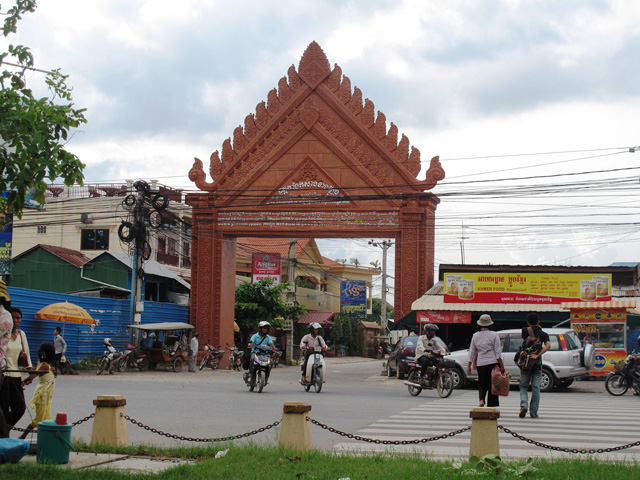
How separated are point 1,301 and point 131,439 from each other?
281 centimetres

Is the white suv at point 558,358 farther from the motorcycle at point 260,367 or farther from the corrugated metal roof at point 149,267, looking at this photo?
the corrugated metal roof at point 149,267

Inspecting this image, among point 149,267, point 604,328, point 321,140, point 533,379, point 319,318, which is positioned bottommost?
point 533,379

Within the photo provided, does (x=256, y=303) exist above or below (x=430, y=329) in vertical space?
above

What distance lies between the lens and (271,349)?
67.2 ft

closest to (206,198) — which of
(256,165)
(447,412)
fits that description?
(256,165)

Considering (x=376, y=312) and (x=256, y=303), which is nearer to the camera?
(x=256, y=303)

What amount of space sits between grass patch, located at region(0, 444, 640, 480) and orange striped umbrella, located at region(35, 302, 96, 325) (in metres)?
20.0

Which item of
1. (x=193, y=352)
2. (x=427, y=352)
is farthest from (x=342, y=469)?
(x=193, y=352)

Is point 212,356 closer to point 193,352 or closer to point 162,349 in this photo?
point 193,352

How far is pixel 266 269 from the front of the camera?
41.4 m

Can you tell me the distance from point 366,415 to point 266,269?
2729 cm

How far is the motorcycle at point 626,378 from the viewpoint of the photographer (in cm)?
2042

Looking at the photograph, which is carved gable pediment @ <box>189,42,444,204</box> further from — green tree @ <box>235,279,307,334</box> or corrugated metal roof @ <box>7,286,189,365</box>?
green tree @ <box>235,279,307,334</box>

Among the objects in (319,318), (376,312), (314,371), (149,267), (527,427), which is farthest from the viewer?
(376,312)
